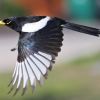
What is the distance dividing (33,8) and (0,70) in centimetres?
485

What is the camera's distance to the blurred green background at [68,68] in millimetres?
8758

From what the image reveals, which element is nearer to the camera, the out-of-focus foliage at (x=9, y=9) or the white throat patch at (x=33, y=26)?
the white throat patch at (x=33, y=26)

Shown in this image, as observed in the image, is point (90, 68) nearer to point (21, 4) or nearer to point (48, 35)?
point (48, 35)

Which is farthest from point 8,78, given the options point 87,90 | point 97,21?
point 97,21

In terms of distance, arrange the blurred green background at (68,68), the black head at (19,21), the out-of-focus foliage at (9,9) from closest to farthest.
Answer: the black head at (19,21) < the blurred green background at (68,68) < the out-of-focus foliage at (9,9)

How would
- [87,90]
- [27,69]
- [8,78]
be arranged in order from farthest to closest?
[8,78] → [87,90] → [27,69]

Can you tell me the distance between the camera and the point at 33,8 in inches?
602

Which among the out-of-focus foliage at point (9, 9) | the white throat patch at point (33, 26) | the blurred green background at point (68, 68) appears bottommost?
the out-of-focus foliage at point (9, 9)

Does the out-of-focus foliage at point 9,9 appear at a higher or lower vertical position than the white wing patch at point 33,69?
lower

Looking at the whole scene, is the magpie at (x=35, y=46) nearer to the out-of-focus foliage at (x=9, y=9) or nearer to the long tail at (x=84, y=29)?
the long tail at (x=84, y=29)

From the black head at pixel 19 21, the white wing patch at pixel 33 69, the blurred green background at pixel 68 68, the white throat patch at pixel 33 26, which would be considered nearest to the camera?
the white wing patch at pixel 33 69

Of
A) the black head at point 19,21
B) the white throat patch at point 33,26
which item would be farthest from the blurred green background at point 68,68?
the white throat patch at point 33,26

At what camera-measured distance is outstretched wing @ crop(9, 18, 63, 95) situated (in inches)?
225

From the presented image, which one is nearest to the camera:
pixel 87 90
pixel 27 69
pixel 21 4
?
pixel 27 69
